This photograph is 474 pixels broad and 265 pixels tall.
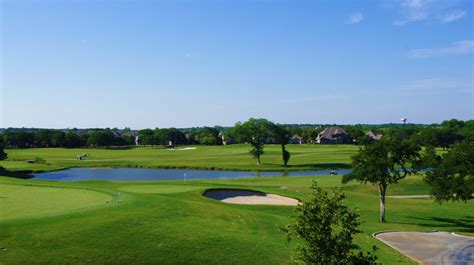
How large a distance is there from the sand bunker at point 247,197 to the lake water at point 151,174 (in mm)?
39085

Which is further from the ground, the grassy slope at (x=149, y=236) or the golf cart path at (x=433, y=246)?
the grassy slope at (x=149, y=236)

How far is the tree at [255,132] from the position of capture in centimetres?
11394

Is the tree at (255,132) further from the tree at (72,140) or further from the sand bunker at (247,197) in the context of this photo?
the tree at (72,140)

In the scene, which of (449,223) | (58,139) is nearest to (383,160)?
(449,223)

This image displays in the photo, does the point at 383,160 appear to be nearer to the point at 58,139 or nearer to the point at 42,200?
the point at 42,200

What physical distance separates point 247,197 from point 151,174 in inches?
2013

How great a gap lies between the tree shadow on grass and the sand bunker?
1114 cm

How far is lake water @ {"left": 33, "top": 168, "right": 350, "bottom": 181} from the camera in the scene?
88.4 metres

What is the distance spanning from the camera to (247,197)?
153 feet

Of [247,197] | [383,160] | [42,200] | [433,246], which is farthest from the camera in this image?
[247,197]

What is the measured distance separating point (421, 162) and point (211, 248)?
2569cm

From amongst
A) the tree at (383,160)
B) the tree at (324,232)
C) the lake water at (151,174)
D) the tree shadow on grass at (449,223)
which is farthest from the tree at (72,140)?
the tree at (324,232)

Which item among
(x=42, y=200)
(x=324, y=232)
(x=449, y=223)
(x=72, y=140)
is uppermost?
(x=72, y=140)

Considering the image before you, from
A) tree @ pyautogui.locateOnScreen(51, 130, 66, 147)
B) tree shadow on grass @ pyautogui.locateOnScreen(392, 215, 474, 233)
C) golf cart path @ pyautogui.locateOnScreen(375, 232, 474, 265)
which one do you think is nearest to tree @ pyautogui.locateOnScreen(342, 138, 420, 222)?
tree shadow on grass @ pyautogui.locateOnScreen(392, 215, 474, 233)
